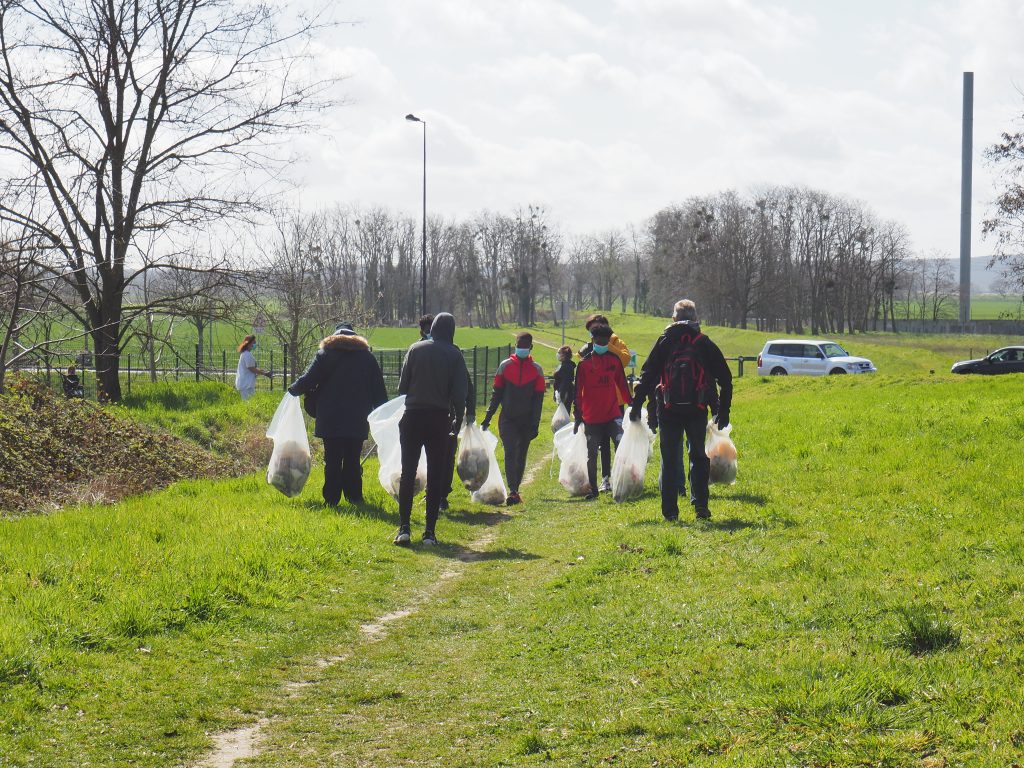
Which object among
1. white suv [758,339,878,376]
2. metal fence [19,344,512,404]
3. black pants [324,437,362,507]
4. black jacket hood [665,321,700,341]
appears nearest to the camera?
black jacket hood [665,321,700,341]

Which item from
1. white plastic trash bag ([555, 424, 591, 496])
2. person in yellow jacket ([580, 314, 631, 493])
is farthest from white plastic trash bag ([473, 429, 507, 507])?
person in yellow jacket ([580, 314, 631, 493])

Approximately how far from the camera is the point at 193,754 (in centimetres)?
399

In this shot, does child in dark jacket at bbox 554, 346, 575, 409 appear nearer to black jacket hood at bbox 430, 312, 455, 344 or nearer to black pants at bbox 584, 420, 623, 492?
black pants at bbox 584, 420, 623, 492

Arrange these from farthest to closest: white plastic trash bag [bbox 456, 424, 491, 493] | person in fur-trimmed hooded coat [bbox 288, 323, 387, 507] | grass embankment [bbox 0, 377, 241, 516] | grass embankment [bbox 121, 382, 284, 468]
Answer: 1. grass embankment [bbox 121, 382, 284, 468]
2. grass embankment [bbox 0, 377, 241, 516]
3. white plastic trash bag [bbox 456, 424, 491, 493]
4. person in fur-trimmed hooded coat [bbox 288, 323, 387, 507]

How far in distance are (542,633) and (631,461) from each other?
455 cm

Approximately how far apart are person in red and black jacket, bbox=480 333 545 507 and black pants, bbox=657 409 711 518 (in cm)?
304

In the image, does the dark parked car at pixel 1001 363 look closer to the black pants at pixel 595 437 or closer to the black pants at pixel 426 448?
the black pants at pixel 595 437

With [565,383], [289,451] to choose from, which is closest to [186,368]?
[565,383]

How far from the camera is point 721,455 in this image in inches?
Answer: 390

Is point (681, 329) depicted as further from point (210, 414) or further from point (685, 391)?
point (210, 414)

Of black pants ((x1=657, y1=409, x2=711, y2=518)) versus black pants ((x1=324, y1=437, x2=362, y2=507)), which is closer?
black pants ((x1=657, y1=409, x2=711, y2=518))

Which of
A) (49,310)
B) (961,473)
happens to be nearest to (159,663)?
(961,473)

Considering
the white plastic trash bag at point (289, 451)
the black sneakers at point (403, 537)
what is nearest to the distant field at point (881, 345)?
the white plastic trash bag at point (289, 451)

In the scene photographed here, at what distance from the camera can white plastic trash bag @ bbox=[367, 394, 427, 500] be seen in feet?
33.1
